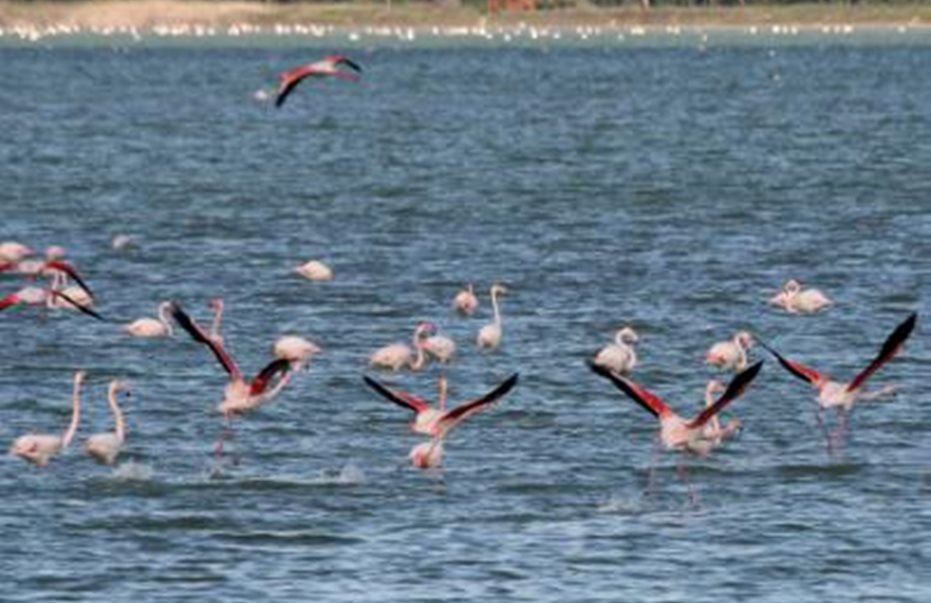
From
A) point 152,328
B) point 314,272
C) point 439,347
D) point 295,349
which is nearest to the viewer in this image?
→ point 295,349

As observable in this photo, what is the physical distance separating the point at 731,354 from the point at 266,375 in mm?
5848

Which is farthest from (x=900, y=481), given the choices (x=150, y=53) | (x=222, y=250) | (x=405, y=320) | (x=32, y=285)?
(x=150, y=53)

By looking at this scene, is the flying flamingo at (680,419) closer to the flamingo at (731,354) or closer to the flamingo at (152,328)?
the flamingo at (731,354)

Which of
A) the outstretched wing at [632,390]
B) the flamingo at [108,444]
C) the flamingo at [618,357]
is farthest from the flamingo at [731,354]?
the flamingo at [108,444]

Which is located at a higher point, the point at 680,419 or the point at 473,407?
the point at 680,419

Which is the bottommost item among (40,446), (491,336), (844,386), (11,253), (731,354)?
Result: (40,446)

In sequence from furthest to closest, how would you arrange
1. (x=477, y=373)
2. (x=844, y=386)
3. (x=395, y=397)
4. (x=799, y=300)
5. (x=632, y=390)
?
1. (x=799, y=300)
2. (x=477, y=373)
3. (x=844, y=386)
4. (x=395, y=397)
5. (x=632, y=390)

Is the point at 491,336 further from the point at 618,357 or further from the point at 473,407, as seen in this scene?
the point at 473,407

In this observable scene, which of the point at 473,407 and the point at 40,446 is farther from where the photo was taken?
the point at 40,446

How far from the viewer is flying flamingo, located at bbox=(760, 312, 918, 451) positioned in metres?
21.2

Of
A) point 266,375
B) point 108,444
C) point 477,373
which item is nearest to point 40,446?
point 108,444

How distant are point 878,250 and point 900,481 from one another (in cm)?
1792

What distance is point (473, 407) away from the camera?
831 inches

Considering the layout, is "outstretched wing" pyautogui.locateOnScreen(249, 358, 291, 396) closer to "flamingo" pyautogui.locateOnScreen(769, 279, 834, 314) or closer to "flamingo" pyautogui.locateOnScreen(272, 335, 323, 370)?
"flamingo" pyautogui.locateOnScreen(272, 335, 323, 370)
